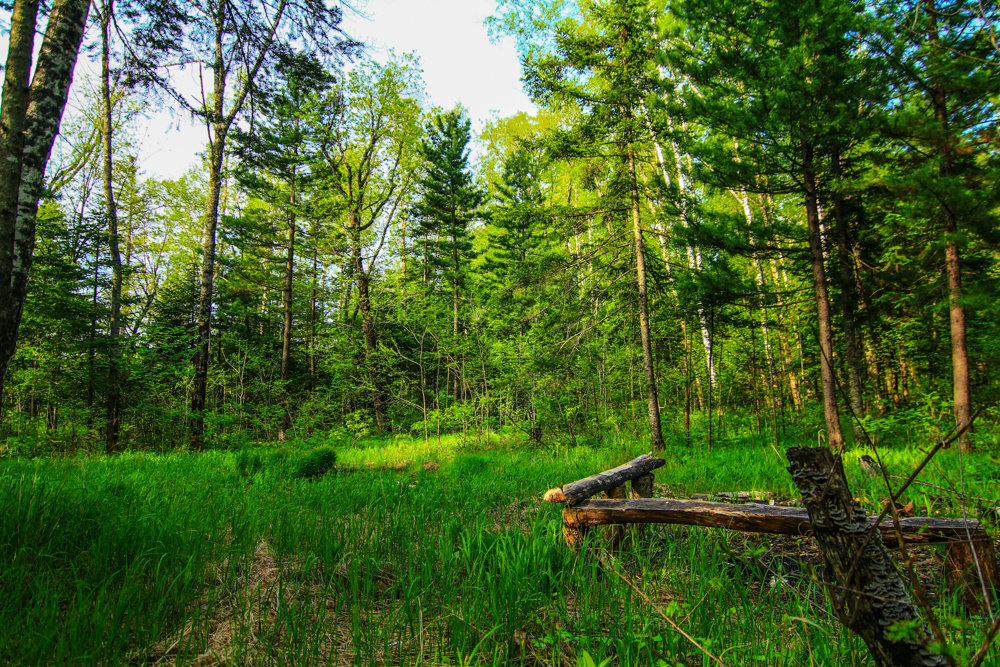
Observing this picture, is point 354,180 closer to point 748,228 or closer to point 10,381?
point 10,381

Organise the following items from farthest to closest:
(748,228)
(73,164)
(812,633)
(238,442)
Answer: (73,164), (238,442), (748,228), (812,633)

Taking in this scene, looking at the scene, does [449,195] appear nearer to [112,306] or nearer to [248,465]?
[112,306]

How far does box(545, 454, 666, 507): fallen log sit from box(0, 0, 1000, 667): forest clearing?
8 centimetres

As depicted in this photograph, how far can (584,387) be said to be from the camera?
11203 mm

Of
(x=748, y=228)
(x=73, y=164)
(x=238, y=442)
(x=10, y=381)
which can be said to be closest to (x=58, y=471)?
(x=238, y=442)

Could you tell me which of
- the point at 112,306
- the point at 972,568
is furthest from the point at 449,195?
the point at 972,568

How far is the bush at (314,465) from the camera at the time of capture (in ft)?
20.3

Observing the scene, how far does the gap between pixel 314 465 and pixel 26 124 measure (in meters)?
4.89

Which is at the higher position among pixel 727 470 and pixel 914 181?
pixel 914 181

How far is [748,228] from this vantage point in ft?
25.2

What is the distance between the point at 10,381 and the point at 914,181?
753 inches

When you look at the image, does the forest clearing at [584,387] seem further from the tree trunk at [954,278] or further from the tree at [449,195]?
the tree at [449,195]

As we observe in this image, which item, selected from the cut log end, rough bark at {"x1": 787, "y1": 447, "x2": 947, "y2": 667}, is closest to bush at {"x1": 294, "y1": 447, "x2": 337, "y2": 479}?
the cut log end

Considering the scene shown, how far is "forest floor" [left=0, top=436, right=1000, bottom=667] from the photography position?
1826 mm
